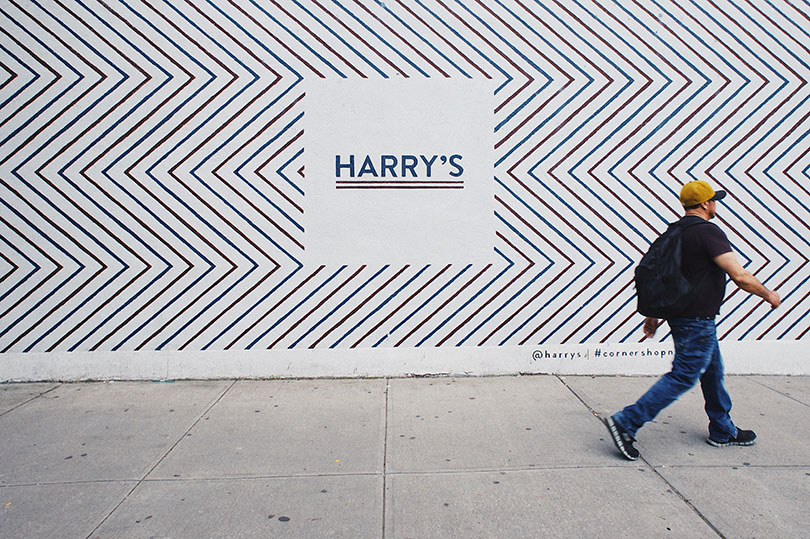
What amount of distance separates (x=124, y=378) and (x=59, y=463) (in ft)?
6.47

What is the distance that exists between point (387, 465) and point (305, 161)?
3174 millimetres

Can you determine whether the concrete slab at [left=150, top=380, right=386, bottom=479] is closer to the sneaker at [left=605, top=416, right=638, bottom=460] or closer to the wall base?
the wall base

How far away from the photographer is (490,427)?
13.5 ft

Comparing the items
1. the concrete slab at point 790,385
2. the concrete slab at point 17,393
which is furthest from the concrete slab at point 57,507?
the concrete slab at point 790,385

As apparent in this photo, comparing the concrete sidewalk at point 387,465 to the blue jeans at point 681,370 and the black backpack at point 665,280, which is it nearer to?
the blue jeans at point 681,370

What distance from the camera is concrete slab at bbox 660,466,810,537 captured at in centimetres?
274

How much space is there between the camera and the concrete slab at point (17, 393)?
15.5 feet

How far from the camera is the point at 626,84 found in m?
5.56

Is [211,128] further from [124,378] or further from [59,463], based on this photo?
[59,463]

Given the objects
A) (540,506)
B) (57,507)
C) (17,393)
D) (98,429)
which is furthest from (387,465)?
(17,393)

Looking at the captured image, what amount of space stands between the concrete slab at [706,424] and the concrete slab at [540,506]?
47cm

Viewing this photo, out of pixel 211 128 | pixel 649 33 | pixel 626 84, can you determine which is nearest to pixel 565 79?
pixel 626 84

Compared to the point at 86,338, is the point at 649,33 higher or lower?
higher

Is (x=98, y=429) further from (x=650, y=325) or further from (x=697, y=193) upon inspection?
(x=697, y=193)
